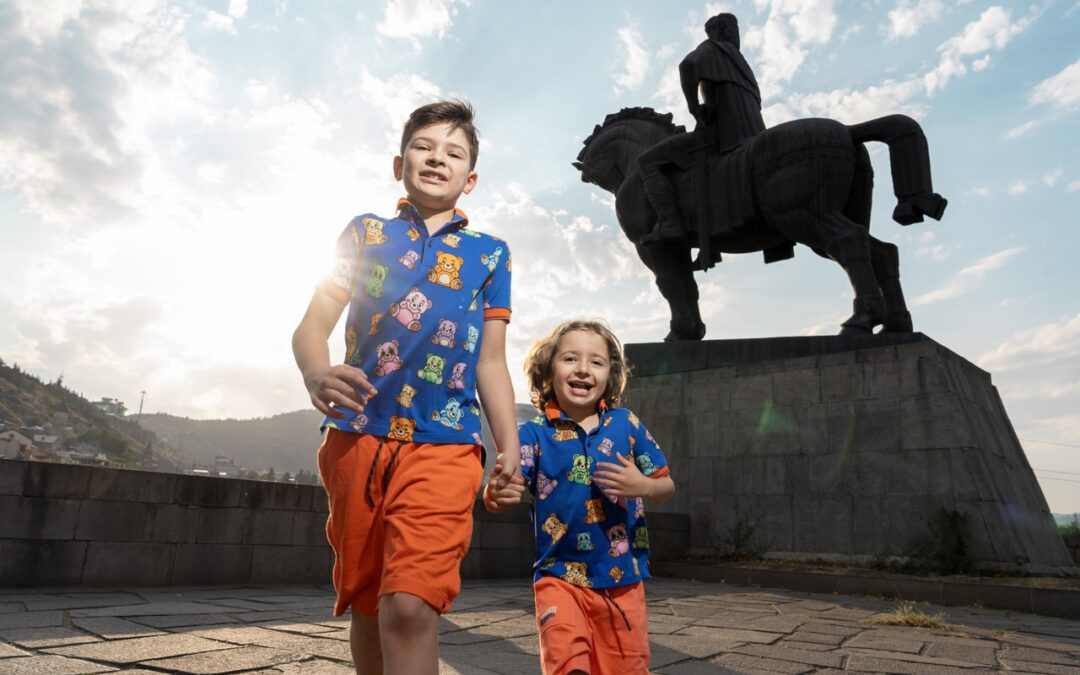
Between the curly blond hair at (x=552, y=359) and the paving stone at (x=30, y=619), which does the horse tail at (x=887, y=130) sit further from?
the paving stone at (x=30, y=619)

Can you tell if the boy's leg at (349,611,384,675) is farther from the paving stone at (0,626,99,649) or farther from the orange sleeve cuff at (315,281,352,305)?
the paving stone at (0,626,99,649)

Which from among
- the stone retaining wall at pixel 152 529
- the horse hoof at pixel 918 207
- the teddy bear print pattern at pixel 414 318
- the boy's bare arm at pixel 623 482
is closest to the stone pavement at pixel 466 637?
the stone retaining wall at pixel 152 529

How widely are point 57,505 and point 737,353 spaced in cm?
750

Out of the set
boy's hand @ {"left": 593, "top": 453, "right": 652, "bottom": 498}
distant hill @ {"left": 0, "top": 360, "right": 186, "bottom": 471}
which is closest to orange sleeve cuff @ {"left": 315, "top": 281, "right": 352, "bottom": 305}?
boy's hand @ {"left": 593, "top": 453, "right": 652, "bottom": 498}

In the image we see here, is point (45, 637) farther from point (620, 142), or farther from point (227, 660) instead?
point (620, 142)

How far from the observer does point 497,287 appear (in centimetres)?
194

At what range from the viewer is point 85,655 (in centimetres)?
268

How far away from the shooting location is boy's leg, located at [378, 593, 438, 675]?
1429 mm

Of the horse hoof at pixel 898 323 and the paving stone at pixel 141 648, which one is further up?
the horse hoof at pixel 898 323

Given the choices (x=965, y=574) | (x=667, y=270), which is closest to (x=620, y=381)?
(x=965, y=574)

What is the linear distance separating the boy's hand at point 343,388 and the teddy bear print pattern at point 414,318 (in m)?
0.12

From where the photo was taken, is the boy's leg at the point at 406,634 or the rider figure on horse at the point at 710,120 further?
the rider figure on horse at the point at 710,120

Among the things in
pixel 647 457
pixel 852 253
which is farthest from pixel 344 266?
pixel 852 253

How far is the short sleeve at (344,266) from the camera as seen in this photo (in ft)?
5.94
